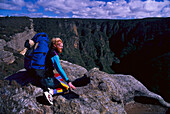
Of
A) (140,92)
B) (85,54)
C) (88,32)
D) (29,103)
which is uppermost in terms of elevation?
(88,32)

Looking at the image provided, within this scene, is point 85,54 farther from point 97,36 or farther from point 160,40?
point 160,40

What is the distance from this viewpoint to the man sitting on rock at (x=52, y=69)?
10.9 ft

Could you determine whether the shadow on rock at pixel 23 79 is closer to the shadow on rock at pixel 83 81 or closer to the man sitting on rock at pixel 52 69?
the man sitting on rock at pixel 52 69

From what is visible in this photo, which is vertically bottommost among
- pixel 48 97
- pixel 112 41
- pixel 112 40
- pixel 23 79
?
pixel 48 97

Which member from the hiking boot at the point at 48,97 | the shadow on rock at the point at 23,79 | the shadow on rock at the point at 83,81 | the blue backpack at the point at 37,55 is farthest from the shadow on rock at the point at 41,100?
the shadow on rock at the point at 83,81

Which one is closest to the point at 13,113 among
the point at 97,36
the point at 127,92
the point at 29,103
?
the point at 29,103

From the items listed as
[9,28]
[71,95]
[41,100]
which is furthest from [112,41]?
[41,100]

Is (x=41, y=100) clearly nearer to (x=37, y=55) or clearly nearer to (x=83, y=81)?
(x=37, y=55)

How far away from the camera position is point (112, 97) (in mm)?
4297

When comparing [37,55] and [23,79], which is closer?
[37,55]

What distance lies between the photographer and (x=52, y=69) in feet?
12.3

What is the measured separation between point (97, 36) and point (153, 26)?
5958 centimetres

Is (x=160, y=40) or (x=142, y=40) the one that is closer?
(x=160, y=40)

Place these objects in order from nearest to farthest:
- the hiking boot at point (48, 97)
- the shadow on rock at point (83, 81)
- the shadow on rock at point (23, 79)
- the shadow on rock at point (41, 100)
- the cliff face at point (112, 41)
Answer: the hiking boot at point (48, 97), the shadow on rock at point (41, 100), the shadow on rock at point (23, 79), the shadow on rock at point (83, 81), the cliff face at point (112, 41)
